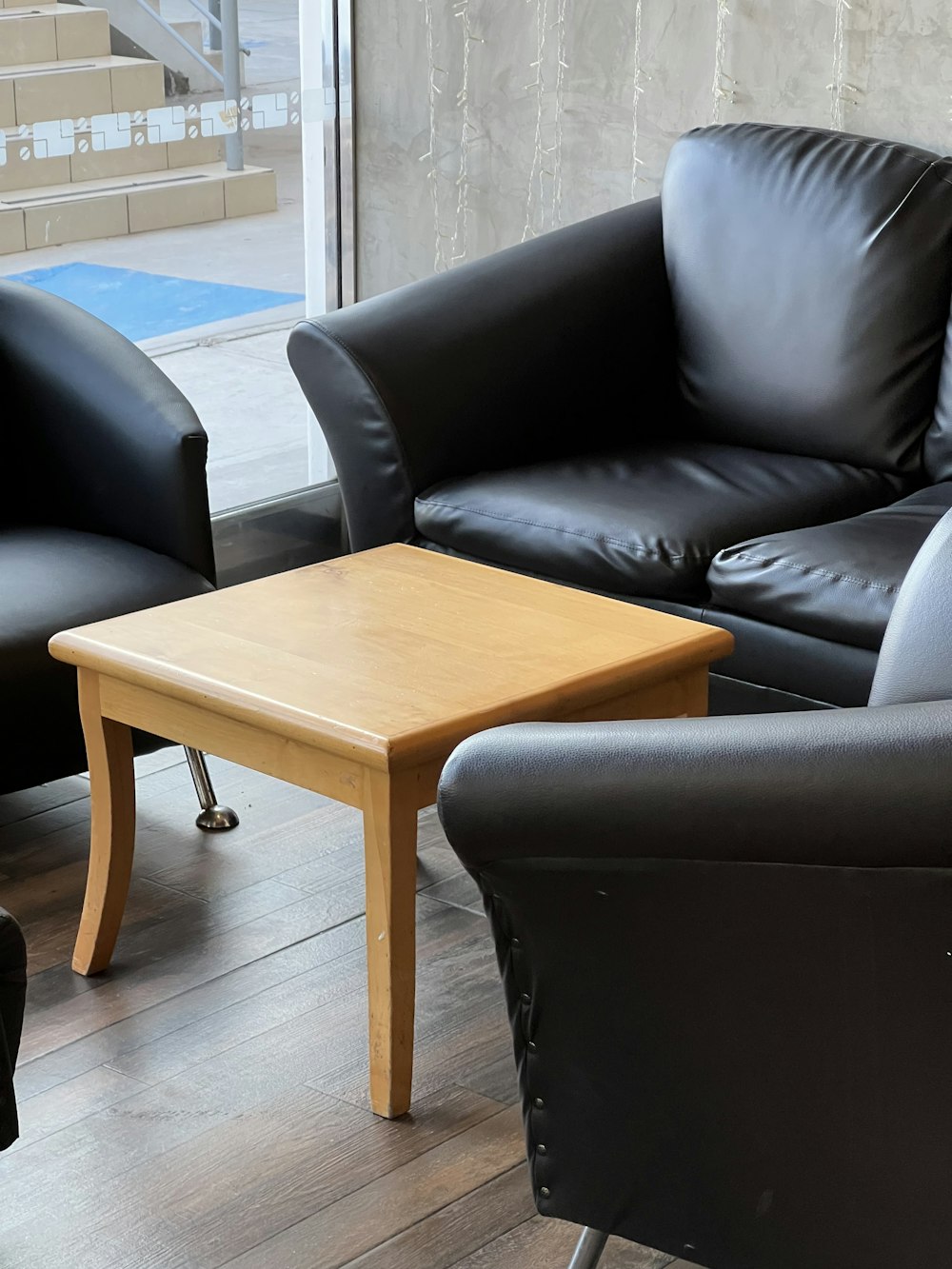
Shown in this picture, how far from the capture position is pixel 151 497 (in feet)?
8.63

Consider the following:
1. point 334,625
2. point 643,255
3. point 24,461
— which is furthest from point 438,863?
point 643,255

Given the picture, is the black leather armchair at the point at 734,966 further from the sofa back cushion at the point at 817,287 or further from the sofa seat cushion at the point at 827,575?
the sofa back cushion at the point at 817,287

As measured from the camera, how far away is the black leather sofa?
8.68 feet

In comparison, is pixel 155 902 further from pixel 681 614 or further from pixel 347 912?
pixel 681 614

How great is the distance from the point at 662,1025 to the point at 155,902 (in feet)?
4.23

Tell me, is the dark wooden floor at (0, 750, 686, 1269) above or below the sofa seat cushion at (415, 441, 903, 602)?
below

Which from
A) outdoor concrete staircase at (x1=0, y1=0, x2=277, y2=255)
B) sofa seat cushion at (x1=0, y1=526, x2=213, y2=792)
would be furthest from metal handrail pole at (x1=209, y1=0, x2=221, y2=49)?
sofa seat cushion at (x1=0, y1=526, x2=213, y2=792)

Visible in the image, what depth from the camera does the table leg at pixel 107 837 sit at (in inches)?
83.2

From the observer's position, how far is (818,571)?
244cm

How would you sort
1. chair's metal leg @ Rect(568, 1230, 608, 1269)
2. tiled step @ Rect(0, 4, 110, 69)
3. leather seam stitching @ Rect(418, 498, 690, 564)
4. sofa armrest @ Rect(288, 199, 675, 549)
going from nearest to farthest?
chair's metal leg @ Rect(568, 1230, 608, 1269), leather seam stitching @ Rect(418, 498, 690, 564), sofa armrest @ Rect(288, 199, 675, 549), tiled step @ Rect(0, 4, 110, 69)

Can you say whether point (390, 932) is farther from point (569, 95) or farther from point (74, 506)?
point (569, 95)

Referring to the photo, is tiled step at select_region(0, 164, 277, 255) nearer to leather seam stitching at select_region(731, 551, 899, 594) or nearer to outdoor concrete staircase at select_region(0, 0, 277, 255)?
outdoor concrete staircase at select_region(0, 0, 277, 255)

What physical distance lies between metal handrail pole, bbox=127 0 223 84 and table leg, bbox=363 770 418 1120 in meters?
2.05

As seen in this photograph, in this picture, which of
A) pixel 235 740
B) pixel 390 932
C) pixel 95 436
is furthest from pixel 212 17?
pixel 390 932
